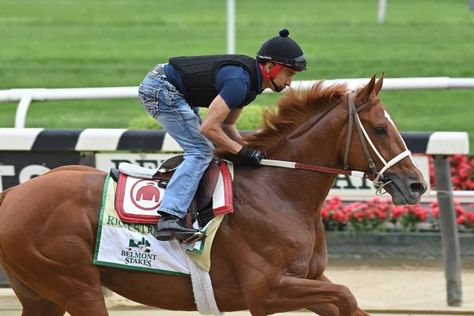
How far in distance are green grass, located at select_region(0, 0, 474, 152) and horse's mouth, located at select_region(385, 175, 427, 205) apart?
360 cm

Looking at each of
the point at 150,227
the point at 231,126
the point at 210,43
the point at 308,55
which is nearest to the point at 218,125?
the point at 231,126

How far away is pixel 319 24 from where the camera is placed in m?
24.4

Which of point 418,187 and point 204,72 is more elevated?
point 204,72

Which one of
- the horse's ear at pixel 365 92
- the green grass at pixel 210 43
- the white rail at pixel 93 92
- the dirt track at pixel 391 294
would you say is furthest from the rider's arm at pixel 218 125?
the green grass at pixel 210 43

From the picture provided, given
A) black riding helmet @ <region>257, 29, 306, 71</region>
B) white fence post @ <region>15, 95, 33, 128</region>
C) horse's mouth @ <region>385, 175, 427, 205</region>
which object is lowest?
horse's mouth @ <region>385, 175, 427, 205</region>

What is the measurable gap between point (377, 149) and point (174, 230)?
108 cm

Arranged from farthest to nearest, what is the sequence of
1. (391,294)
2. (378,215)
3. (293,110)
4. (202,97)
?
(378,215)
(391,294)
(293,110)
(202,97)

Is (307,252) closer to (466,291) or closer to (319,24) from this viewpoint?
(466,291)

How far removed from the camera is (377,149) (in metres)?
5.64

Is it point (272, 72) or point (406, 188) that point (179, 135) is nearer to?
point (272, 72)

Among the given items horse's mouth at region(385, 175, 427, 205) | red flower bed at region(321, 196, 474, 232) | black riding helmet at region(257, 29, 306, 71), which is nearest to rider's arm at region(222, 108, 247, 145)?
black riding helmet at region(257, 29, 306, 71)

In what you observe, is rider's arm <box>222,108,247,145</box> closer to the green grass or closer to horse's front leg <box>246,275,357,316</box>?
horse's front leg <box>246,275,357,316</box>

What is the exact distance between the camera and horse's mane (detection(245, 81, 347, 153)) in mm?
5828

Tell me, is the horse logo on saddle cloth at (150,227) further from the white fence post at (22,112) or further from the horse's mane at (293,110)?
the white fence post at (22,112)
